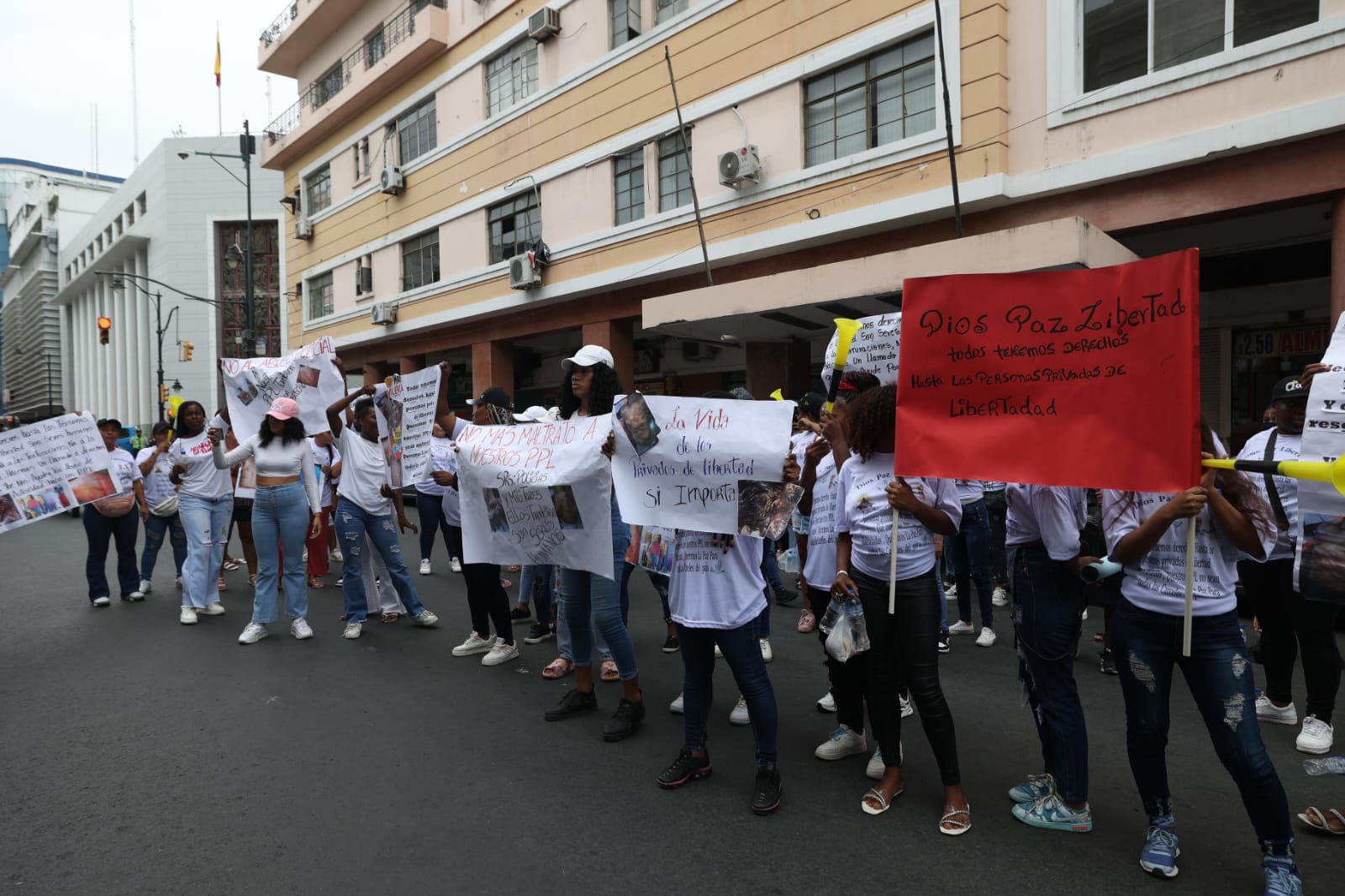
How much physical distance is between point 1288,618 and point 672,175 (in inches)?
520

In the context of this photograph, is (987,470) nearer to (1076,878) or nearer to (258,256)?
(1076,878)

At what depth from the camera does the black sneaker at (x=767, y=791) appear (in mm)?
3592

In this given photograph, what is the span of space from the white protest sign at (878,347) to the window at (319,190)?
25.5 m

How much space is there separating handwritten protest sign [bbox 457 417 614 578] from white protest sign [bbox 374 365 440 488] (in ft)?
2.26

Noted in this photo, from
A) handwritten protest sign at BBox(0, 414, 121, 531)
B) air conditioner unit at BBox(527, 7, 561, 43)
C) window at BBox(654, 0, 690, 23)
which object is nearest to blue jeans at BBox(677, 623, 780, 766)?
handwritten protest sign at BBox(0, 414, 121, 531)

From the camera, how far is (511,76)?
19.2 m

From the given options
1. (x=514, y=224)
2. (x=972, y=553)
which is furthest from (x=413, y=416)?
(x=514, y=224)

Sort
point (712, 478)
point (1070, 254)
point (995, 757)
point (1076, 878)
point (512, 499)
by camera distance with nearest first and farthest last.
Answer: point (1076, 878)
point (712, 478)
point (995, 757)
point (512, 499)
point (1070, 254)

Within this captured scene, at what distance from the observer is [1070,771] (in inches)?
133

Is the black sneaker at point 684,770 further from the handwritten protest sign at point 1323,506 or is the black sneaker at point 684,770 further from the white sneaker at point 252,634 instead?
the white sneaker at point 252,634

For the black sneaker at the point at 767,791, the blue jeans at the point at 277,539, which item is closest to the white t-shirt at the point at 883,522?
the black sneaker at the point at 767,791

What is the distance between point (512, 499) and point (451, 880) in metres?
2.36

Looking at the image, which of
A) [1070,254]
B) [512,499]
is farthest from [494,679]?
[1070,254]

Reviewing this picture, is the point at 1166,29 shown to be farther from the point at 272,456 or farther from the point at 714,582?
the point at 272,456
